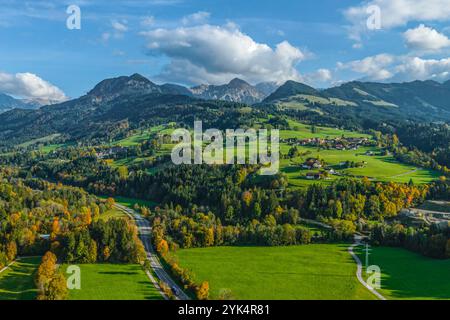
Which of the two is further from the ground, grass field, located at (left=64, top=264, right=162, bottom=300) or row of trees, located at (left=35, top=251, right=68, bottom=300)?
row of trees, located at (left=35, top=251, right=68, bottom=300)

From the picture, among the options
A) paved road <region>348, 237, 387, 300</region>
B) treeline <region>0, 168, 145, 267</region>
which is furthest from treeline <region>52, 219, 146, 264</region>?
paved road <region>348, 237, 387, 300</region>

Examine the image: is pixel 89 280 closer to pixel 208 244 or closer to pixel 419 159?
pixel 208 244

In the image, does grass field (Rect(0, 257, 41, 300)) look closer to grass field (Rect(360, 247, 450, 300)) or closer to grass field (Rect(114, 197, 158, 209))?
grass field (Rect(114, 197, 158, 209))

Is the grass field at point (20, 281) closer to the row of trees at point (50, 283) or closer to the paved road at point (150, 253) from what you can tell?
the row of trees at point (50, 283)

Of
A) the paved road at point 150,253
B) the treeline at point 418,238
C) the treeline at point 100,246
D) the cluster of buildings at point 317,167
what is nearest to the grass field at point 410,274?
the treeline at point 418,238

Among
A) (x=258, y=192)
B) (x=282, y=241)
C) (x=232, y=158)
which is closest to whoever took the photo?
(x=282, y=241)
